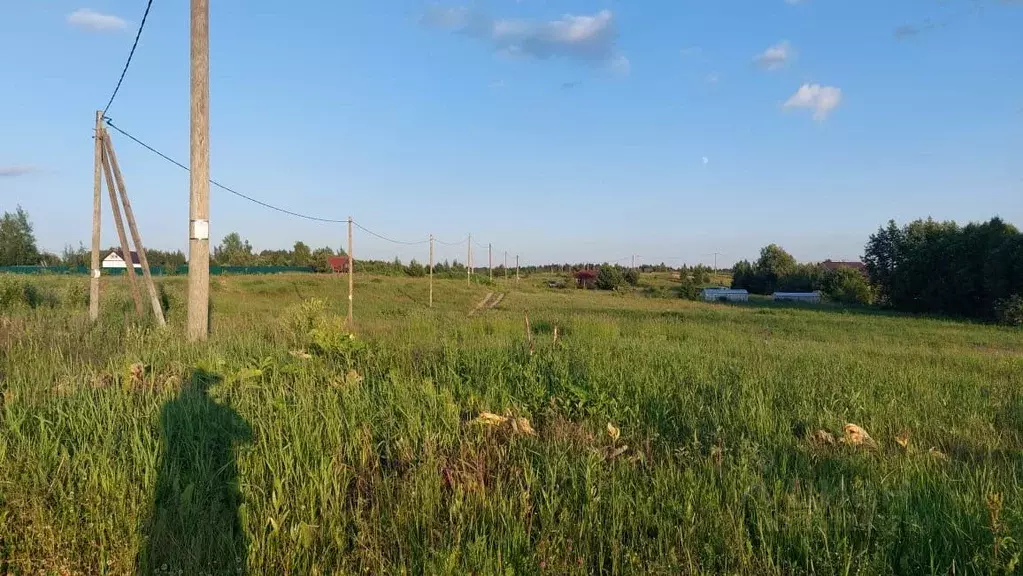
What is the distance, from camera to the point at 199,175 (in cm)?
778

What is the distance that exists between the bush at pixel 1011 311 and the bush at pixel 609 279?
139 feet

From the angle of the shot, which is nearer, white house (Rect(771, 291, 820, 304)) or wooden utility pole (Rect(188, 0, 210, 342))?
wooden utility pole (Rect(188, 0, 210, 342))

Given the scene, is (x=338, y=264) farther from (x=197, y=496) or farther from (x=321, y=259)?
(x=197, y=496)

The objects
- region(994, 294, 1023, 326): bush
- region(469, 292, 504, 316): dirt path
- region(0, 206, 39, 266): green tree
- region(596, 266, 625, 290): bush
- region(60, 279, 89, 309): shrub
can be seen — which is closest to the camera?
region(60, 279, 89, 309): shrub

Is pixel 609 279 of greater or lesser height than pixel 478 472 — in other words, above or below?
above

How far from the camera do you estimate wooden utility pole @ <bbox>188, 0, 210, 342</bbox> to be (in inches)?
303

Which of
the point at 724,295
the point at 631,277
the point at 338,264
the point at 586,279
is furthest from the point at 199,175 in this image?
Answer: the point at 631,277

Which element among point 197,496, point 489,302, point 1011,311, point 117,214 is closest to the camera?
point 197,496

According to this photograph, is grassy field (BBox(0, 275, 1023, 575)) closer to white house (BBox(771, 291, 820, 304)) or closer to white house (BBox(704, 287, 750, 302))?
white house (BBox(704, 287, 750, 302))

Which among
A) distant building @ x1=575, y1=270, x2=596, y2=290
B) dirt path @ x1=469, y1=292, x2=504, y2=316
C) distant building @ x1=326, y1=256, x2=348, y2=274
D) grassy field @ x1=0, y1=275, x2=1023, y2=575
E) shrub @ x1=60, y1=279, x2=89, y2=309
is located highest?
distant building @ x1=326, y1=256, x2=348, y2=274

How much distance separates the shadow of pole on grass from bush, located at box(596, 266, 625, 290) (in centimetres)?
6930

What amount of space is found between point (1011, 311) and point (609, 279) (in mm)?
45461

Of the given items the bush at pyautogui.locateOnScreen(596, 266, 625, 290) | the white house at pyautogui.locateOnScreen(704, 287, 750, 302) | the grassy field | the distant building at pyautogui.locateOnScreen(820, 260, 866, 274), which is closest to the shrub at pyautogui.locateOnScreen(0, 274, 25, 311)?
the grassy field

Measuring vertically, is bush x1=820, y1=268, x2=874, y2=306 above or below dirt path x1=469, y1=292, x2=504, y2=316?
above
